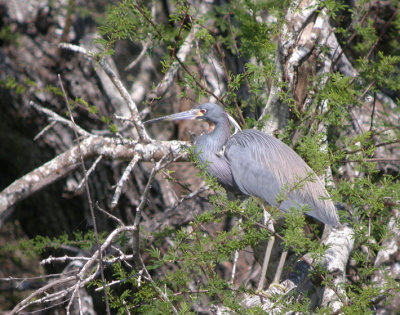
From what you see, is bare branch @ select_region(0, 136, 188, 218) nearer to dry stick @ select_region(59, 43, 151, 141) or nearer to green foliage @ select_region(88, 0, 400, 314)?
dry stick @ select_region(59, 43, 151, 141)

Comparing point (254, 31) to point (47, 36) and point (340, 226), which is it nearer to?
point (340, 226)

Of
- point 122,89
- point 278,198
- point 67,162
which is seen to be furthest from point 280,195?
point 67,162

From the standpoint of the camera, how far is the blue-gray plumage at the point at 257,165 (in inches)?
116

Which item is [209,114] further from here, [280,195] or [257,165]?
[280,195]

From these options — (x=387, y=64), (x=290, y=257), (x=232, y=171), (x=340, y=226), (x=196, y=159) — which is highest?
(x=387, y=64)

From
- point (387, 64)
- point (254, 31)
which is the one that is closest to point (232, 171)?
point (254, 31)

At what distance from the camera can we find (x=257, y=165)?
3074mm

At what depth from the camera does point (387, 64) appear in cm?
283

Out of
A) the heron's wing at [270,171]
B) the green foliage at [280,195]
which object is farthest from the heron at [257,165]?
the green foliage at [280,195]

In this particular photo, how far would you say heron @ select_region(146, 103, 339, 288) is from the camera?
116 inches

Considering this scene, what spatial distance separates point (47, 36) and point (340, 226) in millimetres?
2816

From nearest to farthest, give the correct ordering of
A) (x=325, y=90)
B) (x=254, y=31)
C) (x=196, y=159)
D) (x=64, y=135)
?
(x=196, y=159), (x=325, y=90), (x=254, y=31), (x=64, y=135)

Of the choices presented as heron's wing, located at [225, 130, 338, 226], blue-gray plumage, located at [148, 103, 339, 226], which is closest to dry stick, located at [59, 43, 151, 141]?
blue-gray plumage, located at [148, 103, 339, 226]

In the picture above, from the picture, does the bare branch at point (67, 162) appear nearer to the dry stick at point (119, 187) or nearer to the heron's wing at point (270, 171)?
the dry stick at point (119, 187)
